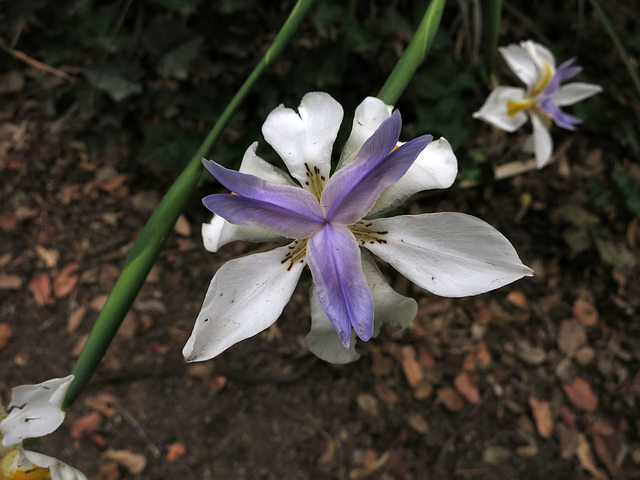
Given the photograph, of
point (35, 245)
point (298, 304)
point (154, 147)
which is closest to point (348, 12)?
point (154, 147)

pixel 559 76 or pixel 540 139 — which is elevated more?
pixel 559 76

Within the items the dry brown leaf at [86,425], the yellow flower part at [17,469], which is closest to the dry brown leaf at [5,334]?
the dry brown leaf at [86,425]

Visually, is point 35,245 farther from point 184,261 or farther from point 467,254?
point 467,254

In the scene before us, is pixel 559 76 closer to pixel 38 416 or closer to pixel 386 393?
pixel 386 393

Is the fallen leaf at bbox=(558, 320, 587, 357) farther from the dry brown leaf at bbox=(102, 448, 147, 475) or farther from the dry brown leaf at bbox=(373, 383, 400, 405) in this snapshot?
the dry brown leaf at bbox=(102, 448, 147, 475)

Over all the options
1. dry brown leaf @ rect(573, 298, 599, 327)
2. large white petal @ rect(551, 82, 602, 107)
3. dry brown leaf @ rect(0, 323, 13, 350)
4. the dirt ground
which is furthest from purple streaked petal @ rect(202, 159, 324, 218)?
dry brown leaf @ rect(573, 298, 599, 327)

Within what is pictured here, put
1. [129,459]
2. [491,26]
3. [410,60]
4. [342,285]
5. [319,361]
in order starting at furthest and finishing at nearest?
[319,361]
[129,459]
[491,26]
[410,60]
[342,285]

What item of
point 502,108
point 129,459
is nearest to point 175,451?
point 129,459
